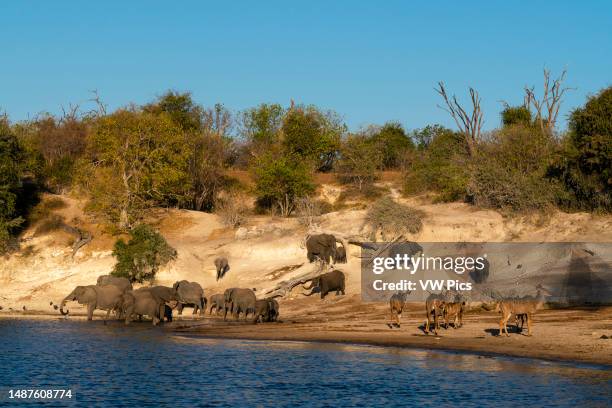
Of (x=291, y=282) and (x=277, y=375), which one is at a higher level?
(x=291, y=282)

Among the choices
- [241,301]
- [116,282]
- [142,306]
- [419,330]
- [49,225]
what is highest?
[49,225]

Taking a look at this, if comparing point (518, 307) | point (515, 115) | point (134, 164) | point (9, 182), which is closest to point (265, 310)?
point (518, 307)

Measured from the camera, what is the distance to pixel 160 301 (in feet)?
112

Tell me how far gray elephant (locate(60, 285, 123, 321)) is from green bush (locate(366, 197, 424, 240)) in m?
12.3

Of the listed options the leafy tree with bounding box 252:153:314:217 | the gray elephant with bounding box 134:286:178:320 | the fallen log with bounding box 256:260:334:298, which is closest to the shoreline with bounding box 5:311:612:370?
the gray elephant with bounding box 134:286:178:320

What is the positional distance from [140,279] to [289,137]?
99.7 ft

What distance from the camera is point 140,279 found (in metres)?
40.8

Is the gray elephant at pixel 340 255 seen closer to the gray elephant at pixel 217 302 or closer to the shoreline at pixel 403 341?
the gray elephant at pixel 217 302

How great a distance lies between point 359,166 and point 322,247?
2450cm

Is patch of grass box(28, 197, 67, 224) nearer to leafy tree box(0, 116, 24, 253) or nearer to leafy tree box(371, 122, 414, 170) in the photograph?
leafy tree box(0, 116, 24, 253)

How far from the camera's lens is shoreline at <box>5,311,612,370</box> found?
23.3 meters

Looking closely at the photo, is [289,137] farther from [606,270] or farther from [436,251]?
[606,270]

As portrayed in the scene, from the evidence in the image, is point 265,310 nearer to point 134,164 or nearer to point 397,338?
point 397,338

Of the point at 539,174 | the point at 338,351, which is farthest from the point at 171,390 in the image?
the point at 539,174
